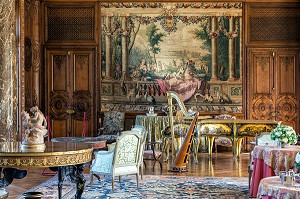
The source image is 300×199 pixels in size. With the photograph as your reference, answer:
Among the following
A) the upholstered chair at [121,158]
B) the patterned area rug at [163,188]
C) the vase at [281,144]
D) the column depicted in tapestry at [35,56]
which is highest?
the column depicted in tapestry at [35,56]

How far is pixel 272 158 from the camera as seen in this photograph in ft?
21.1

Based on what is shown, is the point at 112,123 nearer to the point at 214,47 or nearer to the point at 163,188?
the point at 214,47

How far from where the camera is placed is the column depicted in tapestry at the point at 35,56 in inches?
515

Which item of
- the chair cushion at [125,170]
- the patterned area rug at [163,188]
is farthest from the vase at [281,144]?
the chair cushion at [125,170]

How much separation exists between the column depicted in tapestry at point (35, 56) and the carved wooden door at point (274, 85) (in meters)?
5.44

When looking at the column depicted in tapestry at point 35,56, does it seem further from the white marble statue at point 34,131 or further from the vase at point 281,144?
the vase at point 281,144

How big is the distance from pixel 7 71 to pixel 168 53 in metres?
4.95

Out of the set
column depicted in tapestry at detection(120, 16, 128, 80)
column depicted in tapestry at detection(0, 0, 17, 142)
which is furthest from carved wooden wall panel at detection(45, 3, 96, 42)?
column depicted in tapestry at detection(0, 0, 17, 142)

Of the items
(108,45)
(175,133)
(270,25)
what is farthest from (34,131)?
(270,25)

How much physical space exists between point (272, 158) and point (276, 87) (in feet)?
24.7

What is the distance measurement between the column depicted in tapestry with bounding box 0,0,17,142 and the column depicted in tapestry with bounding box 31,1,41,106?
2607mm

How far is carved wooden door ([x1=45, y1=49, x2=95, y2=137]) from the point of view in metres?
13.8

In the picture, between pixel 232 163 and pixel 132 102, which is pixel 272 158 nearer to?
pixel 232 163

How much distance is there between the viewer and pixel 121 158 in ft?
24.5
